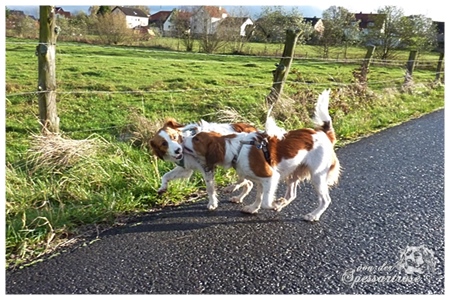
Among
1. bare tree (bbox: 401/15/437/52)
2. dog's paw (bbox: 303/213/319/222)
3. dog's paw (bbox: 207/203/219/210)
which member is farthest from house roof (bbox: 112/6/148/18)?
bare tree (bbox: 401/15/437/52)

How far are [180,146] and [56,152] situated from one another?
181 centimetres

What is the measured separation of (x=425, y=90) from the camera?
496 inches

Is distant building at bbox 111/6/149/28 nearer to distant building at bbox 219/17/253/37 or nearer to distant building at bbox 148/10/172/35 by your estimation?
distant building at bbox 148/10/172/35

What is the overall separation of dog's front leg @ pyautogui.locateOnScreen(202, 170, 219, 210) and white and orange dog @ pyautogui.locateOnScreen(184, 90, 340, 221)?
0.09m

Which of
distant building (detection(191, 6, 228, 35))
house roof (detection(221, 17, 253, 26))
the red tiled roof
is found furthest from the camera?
house roof (detection(221, 17, 253, 26))

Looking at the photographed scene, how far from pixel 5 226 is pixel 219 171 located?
2480 millimetres

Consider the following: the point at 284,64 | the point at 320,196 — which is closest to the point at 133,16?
the point at 284,64

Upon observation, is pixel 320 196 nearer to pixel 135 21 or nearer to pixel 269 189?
pixel 269 189

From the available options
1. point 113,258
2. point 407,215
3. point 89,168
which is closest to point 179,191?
point 89,168

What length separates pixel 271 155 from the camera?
4129 millimetres

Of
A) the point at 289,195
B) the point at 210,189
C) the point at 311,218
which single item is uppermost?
the point at 210,189

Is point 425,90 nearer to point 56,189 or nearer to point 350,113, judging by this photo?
point 350,113

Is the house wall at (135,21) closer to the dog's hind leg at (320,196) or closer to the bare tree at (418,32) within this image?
the dog's hind leg at (320,196)

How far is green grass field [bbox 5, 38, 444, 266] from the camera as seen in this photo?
4070mm
